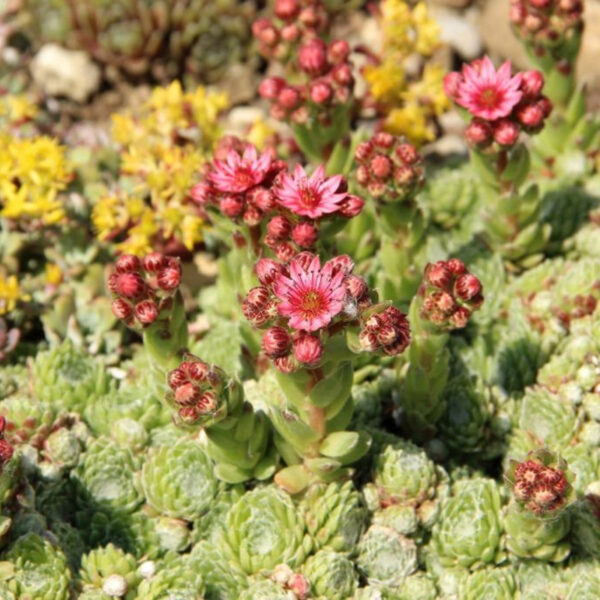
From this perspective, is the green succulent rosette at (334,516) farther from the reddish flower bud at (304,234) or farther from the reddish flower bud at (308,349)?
the reddish flower bud at (304,234)

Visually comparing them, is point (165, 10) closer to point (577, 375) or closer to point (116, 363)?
point (116, 363)

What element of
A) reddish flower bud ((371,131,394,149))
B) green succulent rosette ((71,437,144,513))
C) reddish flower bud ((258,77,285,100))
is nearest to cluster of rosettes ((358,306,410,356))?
reddish flower bud ((371,131,394,149))

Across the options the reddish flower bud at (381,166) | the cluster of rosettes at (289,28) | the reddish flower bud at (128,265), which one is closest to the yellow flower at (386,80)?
the cluster of rosettes at (289,28)

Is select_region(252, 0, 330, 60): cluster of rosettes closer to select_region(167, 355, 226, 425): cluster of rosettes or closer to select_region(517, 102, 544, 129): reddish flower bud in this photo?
select_region(517, 102, 544, 129): reddish flower bud

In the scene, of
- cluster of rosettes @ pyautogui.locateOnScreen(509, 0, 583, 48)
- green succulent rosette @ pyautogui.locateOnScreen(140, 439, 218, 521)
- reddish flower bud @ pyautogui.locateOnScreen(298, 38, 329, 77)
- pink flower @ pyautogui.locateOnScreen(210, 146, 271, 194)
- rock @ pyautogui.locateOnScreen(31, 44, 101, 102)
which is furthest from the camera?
rock @ pyautogui.locateOnScreen(31, 44, 101, 102)

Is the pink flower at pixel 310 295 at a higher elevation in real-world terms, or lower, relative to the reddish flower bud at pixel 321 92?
higher
